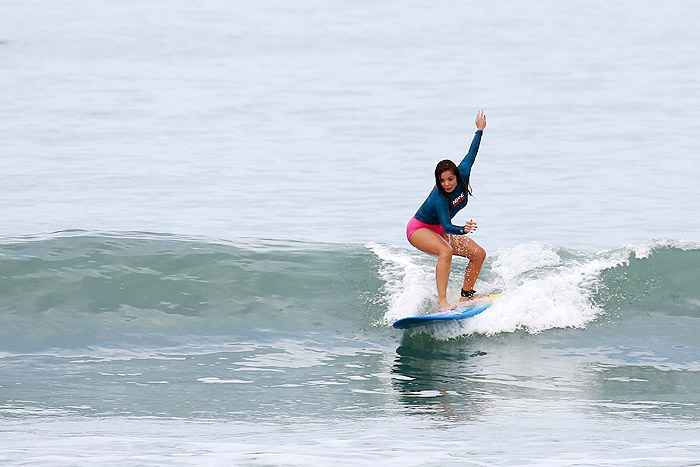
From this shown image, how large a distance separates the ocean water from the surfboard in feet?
0.44

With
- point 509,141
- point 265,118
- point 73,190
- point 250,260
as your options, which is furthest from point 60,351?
point 265,118

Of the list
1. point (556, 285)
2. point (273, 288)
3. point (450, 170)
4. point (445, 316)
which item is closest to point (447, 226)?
point (450, 170)

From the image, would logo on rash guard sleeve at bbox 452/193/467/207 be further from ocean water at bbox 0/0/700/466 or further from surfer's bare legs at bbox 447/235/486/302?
ocean water at bbox 0/0/700/466

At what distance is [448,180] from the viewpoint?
30.3ft

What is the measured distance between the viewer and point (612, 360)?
30.9ft

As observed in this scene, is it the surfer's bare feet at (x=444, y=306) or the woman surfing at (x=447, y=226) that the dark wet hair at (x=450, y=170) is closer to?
the woman surfing at (x=447, y=226)

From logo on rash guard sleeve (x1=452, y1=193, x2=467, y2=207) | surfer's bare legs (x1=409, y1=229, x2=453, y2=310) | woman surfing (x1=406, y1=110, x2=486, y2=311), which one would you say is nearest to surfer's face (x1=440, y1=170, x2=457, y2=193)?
woman surfing (x1=406, y1=110, x2=486, y2=311)

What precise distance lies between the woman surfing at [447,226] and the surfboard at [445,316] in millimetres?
131

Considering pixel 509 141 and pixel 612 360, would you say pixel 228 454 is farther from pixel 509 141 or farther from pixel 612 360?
pixel 509 141

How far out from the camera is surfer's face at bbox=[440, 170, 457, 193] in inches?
362

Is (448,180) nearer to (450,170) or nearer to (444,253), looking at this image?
(450,170)

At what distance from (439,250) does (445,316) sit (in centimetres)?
60

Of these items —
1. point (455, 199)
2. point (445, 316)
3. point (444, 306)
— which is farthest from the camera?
point (444, 306)

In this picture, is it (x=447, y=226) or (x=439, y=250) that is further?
(x=439, y=250)
